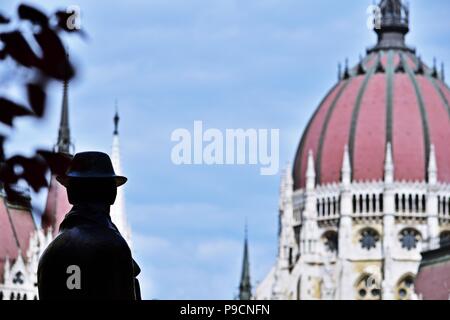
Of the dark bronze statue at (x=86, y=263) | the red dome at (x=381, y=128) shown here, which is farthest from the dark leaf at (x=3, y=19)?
the red dome at (x=381, y=128)

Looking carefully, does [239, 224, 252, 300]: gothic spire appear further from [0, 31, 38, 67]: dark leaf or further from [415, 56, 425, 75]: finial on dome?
[0, 31, 38, 67]: dark leaf

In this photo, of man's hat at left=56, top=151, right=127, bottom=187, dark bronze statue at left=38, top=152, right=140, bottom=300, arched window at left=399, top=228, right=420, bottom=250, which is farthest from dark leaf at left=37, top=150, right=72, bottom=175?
arched window at left=399, top=228, right=420, bottom=250

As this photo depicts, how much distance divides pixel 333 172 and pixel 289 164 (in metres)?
4.59

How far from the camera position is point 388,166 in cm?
12950

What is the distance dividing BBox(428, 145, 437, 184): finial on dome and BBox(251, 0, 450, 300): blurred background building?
7 centimetres

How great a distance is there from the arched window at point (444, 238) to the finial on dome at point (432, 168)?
4038mm

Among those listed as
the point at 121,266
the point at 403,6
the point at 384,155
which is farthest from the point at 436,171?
the point at 121,266

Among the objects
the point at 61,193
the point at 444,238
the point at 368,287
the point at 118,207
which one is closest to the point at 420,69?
the point at 444,238

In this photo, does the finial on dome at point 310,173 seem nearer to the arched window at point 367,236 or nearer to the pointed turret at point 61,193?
the arched window at point 367,236

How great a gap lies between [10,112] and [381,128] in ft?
403

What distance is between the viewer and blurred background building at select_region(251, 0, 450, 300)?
129m
